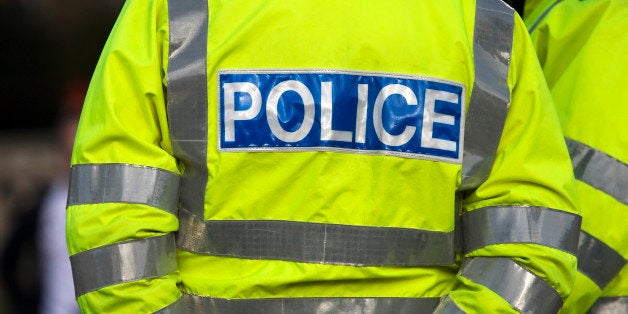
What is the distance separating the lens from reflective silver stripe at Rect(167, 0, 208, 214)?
2.53m

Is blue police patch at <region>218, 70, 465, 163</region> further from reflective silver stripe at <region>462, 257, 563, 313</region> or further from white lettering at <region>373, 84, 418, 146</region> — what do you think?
reflective silver stripe at <region>462, 257, 563, 313</region>

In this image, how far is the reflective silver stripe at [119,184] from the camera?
98.3 inches

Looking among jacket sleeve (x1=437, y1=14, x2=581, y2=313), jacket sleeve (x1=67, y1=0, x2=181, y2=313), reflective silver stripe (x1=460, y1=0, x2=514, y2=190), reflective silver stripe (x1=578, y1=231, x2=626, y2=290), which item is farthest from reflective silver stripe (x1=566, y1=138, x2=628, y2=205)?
jacket sleeve (x1=67, y1=0, x2=181, y2=313)

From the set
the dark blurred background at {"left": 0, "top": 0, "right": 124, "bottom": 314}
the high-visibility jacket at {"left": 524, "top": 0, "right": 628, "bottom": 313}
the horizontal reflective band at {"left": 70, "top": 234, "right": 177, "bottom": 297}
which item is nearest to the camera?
the horizontal reflective band at {"left": 70, "top": 234, "right": 177, "bottom": 297}

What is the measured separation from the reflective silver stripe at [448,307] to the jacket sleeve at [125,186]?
24.5 inches

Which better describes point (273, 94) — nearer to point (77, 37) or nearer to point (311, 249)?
point (311, 249)

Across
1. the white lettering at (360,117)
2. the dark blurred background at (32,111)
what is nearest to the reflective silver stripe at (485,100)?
the white lettering at (360,117)

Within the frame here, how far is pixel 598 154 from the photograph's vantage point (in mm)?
3168

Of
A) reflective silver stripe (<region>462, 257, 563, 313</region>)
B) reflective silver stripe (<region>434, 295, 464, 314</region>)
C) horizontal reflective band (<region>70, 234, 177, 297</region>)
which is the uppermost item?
horizontal reflective band (<region>70, 234, 177, 297</region>)

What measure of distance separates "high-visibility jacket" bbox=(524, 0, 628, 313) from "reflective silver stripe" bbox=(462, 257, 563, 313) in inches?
21.1

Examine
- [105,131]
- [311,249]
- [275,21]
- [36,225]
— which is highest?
[275,21]

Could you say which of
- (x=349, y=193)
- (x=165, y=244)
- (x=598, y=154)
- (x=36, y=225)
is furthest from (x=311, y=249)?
(x=36, y=225)

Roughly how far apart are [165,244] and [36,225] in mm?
2070

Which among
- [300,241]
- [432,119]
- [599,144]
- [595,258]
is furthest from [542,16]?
[300,241]
